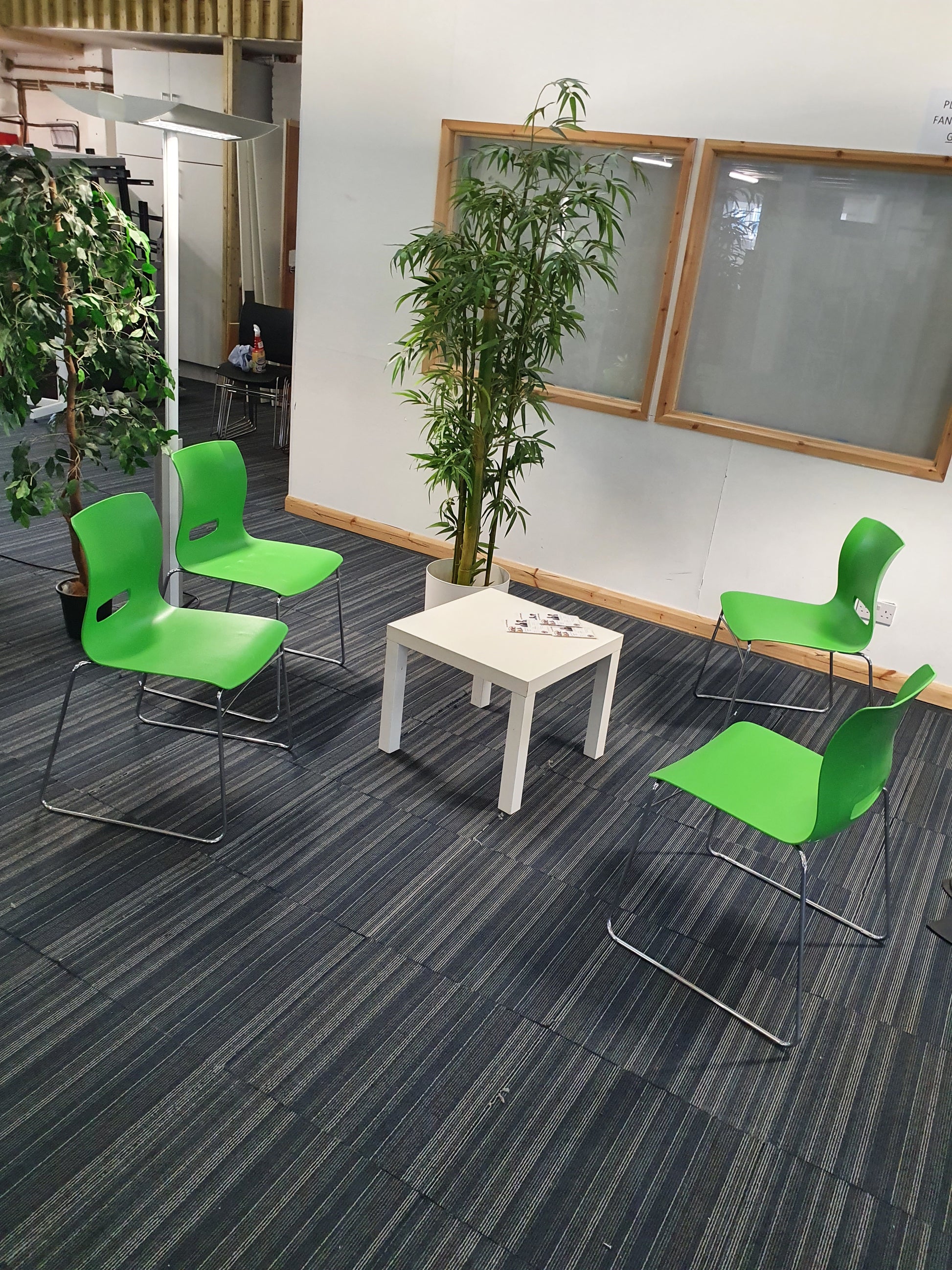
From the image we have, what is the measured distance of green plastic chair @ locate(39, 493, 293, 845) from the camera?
297cm

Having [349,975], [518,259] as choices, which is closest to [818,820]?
[349,975]

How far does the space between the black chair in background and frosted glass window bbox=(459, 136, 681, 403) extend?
97.5 inches

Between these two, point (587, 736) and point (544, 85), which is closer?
point (587, 736)

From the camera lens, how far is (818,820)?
240cm

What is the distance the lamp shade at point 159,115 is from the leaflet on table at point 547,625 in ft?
7.05

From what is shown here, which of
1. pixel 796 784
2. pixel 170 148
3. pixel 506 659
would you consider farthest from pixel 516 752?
pixel 170 148

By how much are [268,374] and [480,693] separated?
396cm

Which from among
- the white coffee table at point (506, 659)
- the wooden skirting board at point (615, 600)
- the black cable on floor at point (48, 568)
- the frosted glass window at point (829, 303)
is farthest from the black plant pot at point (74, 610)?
the frosted glass window at point (829, 303)

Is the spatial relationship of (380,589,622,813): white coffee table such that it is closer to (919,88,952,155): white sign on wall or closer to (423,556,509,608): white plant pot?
(423,556,509,608): white plant pot

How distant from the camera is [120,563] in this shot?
10.1 ft

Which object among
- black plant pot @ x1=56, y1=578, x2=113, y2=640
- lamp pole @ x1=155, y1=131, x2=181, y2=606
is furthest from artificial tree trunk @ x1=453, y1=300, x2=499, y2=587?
black plant pot @ x1=56, y1=578, x2=113, y2=640

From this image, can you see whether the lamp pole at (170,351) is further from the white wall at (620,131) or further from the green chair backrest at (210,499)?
→ the white wall at (620,131)

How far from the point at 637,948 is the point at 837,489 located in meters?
2.62

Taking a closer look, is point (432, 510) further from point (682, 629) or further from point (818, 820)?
point (818, 820)
